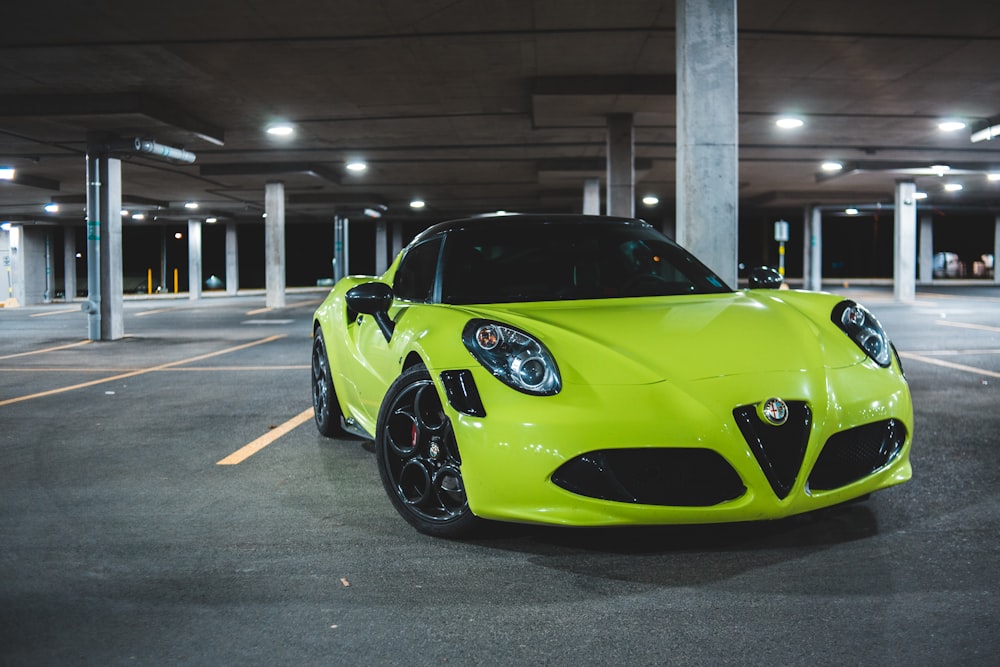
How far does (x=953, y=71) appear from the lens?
41.3 feet

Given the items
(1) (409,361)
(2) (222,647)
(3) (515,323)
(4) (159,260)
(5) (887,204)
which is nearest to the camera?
(2) (222,647)

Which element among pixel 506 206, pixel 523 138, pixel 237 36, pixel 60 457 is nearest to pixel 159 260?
pixel 506 206

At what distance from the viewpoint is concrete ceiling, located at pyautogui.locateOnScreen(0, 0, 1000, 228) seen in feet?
31.8

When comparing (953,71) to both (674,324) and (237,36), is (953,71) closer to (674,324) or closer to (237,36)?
(237,36)

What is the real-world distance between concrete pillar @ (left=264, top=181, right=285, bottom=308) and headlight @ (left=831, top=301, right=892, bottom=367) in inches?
949

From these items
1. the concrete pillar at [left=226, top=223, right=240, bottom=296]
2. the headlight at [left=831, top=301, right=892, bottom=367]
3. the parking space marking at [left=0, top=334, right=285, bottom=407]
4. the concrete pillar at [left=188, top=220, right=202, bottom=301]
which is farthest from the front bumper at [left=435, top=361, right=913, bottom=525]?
the concrete pillar at [left=226, top=223, right=240, bottom=296]

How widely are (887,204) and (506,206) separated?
16583 mm

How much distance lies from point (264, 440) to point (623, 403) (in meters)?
3.35

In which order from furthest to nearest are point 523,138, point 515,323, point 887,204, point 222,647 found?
point 887,204 → point 523,138 → point 515,323 → point 222,647

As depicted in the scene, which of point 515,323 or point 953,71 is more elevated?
Result: point 953,71

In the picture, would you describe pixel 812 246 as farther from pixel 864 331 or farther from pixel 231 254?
pixel 864 331

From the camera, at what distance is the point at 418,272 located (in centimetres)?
455

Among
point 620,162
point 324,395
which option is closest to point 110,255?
point 620,162

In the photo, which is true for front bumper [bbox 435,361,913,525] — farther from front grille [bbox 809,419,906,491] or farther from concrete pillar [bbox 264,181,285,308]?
concrete pillar [bbox 264,181,285,308]
